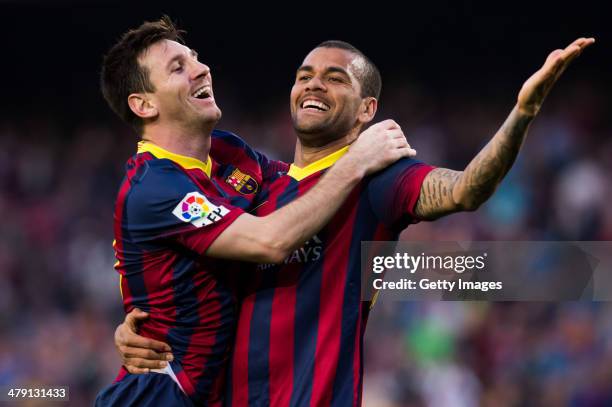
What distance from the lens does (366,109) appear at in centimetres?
432

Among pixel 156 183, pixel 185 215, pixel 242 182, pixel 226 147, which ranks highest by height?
pixel 226 147

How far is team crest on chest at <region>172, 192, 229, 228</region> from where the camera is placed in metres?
3.75

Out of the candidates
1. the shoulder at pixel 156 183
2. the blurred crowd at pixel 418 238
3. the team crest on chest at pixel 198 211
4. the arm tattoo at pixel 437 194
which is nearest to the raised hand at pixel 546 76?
the arm tattoo at pixel 437 194

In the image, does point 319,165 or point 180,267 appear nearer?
point 180,267

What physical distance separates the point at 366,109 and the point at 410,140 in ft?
19.1

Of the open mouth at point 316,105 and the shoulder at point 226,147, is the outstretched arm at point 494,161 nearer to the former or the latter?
the open mouth at point 316,105

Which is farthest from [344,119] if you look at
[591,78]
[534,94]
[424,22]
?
[424,22]

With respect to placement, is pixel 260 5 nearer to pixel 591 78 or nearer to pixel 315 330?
pixel 591 78

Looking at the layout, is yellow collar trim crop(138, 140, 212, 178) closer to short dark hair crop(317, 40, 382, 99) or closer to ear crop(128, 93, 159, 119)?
ear crop(128, 93, 159, 119)

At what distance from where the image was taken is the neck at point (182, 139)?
4.21 meters

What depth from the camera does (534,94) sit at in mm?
3154

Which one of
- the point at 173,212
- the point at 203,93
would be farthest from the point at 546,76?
the point at 203,93

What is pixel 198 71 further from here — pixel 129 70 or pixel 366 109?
pixel 366 109

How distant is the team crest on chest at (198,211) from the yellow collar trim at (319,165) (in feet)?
1.66
